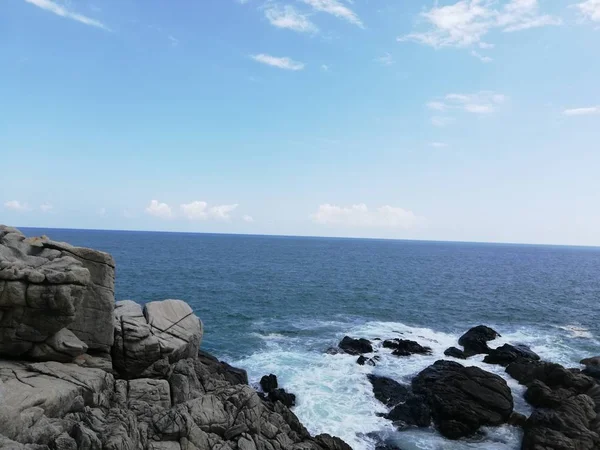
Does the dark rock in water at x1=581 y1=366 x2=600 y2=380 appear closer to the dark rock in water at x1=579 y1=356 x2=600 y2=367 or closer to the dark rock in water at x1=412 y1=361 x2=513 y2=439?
the dark rock in water at x1=579 y1=356 x2=600 y2=367

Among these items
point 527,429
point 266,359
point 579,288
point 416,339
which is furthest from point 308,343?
point 579,288

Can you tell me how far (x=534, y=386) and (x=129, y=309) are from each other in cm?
3044

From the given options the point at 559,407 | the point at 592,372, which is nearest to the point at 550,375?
the point at 559,407

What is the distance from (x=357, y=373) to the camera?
3656cm

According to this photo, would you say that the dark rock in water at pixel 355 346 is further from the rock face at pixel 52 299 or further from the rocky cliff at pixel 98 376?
the rock face at pixel 52 299

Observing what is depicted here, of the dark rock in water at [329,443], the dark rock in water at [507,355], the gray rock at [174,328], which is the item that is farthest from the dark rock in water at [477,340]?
the gray rock at [174,328]

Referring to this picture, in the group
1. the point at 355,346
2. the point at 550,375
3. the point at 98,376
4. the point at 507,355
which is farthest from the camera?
the point at 355,346

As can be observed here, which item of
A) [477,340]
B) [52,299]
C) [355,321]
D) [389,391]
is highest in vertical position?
[52,299]

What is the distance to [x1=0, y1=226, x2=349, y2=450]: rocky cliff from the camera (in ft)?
52.5

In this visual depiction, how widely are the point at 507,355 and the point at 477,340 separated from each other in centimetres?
456

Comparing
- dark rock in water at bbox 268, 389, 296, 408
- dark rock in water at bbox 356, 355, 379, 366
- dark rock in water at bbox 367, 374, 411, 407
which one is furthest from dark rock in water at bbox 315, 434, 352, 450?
dark rock in water at bbox 356, 355, 379, 366

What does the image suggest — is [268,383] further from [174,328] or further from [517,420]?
[517,420]

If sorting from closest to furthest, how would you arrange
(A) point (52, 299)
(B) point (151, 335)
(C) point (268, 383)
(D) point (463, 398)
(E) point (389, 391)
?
1. (A) point (52, 299)
2. (B) point (151, 335)
3. (D) point (463, 398)
4. (C) point (268, 383)
5. (E) point (389, 391)

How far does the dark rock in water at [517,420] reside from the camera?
28359mm
